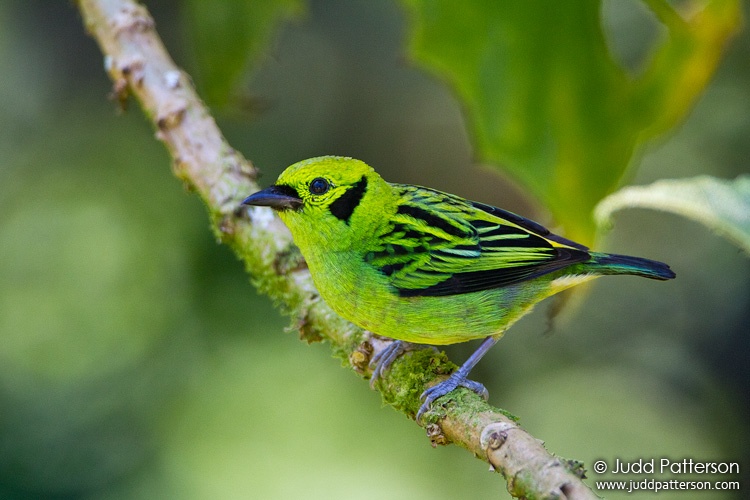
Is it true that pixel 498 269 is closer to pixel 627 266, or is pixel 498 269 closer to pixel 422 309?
pixel 422 309

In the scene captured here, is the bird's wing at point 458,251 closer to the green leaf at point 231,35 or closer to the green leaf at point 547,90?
the green leaf at point 547,90

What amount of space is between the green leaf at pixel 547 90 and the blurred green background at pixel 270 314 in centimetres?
282

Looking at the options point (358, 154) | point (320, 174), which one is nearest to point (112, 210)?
point (358, 154)

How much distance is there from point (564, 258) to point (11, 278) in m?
4.90

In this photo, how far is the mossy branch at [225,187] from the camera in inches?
107

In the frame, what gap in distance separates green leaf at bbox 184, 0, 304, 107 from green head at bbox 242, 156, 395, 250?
381mm

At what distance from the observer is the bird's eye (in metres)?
2.87

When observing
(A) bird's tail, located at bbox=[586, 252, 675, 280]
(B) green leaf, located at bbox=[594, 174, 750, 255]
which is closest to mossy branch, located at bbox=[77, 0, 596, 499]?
(A) bird's tail, located at bbox=[586, 252, 675, 280]

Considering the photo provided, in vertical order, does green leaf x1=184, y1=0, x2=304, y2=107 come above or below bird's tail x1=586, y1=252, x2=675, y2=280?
above

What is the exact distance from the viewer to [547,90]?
2.54 m

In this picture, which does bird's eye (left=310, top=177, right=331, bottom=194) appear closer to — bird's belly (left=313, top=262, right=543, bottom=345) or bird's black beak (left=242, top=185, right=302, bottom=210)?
bird's black beak (left=242, top=185, right=302, bottom=210)

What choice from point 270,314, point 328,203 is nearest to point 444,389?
point 328,203

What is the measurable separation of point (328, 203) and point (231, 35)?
67cm

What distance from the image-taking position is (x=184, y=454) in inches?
211
